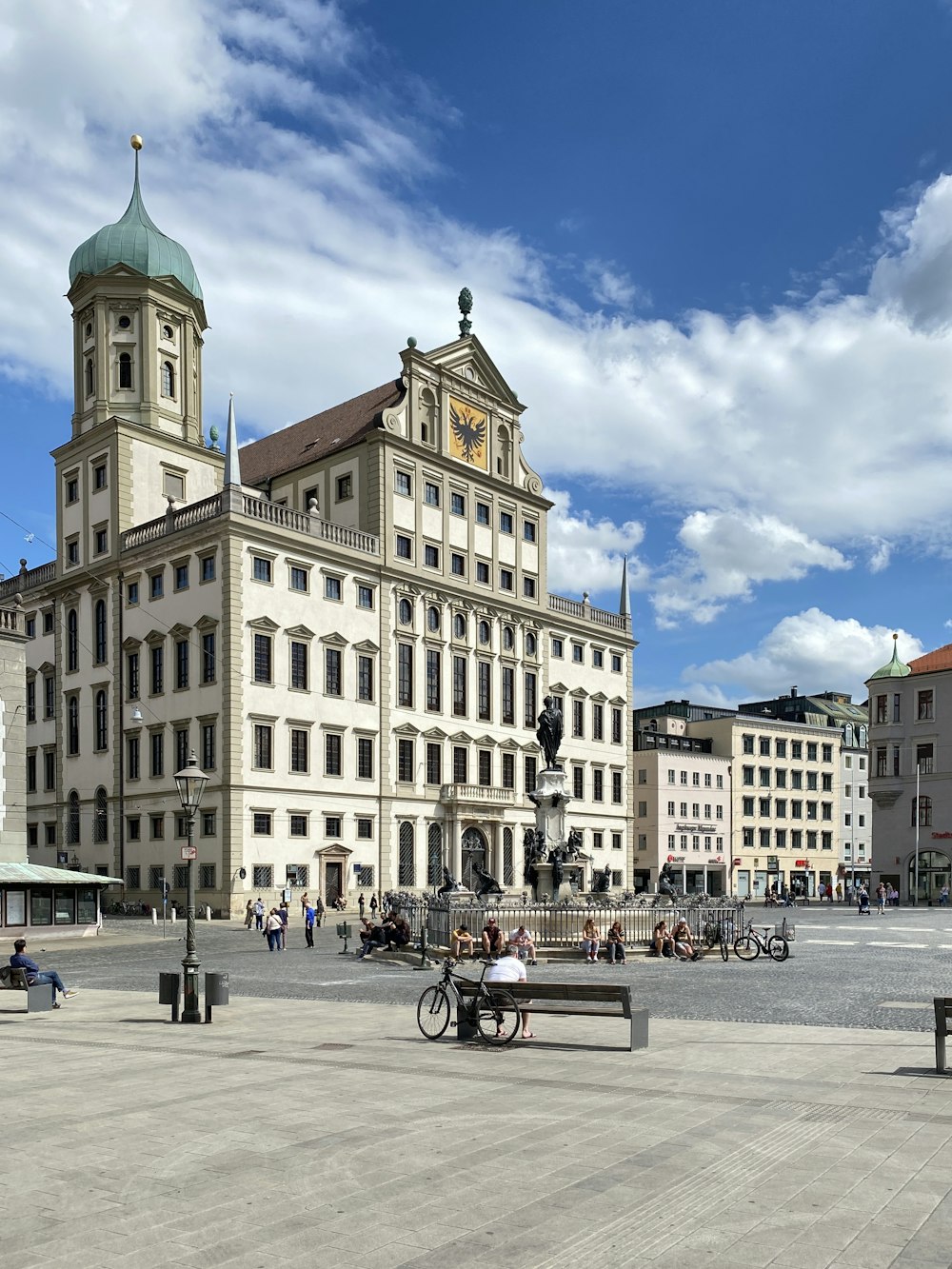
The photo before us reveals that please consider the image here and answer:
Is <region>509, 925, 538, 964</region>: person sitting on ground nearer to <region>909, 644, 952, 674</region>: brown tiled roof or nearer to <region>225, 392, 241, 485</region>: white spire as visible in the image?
<region>225, 392, 241, 485</region>: white spire

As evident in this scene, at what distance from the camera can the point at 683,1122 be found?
11750 mm

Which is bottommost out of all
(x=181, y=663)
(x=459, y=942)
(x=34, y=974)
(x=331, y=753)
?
(x=459, y=942)

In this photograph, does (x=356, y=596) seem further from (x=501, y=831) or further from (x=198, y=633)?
(x=501, y=831)

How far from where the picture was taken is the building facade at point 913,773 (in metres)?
90.9

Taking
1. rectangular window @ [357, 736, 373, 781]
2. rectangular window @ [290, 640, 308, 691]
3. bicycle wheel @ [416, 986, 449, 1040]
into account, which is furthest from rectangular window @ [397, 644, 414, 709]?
bicycle wheel @ [416, 986, 449, 1040]

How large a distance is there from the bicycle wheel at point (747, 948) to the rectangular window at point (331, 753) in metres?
31.4

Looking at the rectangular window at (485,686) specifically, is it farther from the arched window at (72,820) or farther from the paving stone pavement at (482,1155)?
the paving stone pavement at (482,1155)

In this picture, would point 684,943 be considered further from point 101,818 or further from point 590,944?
point 101,818

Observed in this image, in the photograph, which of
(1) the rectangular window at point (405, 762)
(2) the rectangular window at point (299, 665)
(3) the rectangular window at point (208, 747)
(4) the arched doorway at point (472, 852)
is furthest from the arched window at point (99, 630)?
(4) the arched doorway at point (472, 852)

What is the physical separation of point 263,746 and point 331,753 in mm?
4897

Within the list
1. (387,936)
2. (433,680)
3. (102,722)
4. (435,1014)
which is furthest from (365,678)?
(435,1014)

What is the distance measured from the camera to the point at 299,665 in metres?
62.8

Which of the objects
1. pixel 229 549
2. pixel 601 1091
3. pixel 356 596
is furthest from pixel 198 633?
pixel 601 1091

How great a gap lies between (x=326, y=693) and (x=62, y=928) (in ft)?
67.9
